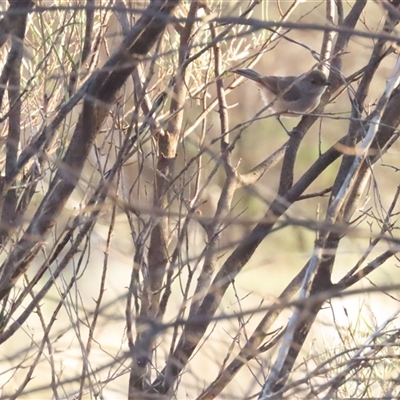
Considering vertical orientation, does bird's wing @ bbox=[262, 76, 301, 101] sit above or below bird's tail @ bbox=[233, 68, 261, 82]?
above

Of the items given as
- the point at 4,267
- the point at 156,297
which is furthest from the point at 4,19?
the point at 156,297

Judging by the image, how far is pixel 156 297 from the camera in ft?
9.73

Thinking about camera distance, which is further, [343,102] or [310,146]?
[310,146]

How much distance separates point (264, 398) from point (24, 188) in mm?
1410

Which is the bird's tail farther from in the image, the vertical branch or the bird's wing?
the vertical branch

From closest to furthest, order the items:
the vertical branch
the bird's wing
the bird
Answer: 1. the vertical branch
2. the bird
3. the bird's wing

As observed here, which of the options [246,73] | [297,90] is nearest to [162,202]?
[246,73]

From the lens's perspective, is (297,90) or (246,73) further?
(297,90)

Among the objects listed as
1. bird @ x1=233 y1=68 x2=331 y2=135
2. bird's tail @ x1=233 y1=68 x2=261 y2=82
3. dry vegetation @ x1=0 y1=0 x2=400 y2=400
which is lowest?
dry vegetation @ x1=0 y1=0 x2=400 y2=400

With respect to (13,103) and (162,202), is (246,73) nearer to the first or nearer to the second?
(162,202)

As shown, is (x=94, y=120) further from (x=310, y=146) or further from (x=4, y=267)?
(x=310, y=146)

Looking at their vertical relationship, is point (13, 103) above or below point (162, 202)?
above

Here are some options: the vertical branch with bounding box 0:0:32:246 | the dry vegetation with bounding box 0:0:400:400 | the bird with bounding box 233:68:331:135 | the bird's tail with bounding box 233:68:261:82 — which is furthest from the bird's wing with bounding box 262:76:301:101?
the vertical branch with bounding box 0:0:32:246

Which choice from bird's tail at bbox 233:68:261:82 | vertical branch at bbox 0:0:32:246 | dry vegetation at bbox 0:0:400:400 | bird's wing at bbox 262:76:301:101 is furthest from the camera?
bird's wing at bbox 262:76:301:101
